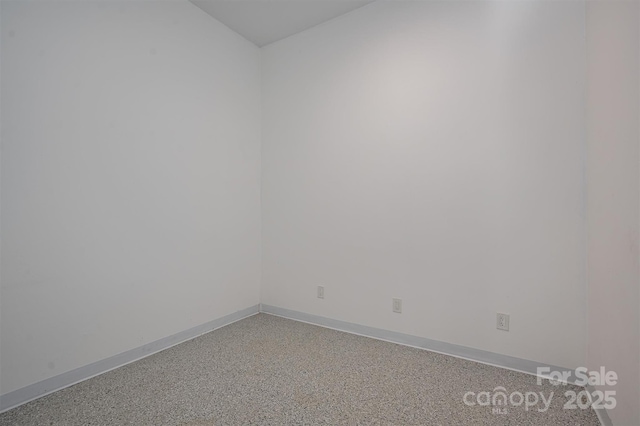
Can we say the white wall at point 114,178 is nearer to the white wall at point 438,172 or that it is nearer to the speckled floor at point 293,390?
the speckled floor at point 293,390

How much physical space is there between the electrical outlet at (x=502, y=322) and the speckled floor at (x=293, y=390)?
27 centimetres

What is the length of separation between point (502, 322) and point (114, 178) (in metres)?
2.86

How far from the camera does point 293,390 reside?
1800 millimetres

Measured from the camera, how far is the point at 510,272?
2049mm

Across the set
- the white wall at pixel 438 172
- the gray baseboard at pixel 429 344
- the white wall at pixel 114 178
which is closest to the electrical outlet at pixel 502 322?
the white wall at pixel 438 172

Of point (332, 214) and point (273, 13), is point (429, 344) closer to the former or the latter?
point (332, 214)

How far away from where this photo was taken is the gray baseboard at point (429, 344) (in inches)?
78.6

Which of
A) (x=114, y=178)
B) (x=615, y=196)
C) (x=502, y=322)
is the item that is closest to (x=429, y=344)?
(x=502, y=322)

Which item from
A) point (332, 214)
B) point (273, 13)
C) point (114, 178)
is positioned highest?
point (273, 13)

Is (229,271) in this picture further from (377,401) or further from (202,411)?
(377,401)

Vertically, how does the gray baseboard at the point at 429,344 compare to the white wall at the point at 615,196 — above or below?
below

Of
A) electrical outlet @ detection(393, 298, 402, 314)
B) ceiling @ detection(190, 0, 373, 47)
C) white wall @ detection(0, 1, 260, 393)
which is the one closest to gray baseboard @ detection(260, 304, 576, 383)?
electrical outlet @ detection(393, 298, 402, 314)

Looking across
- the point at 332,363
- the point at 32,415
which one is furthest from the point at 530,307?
the point at 32,415

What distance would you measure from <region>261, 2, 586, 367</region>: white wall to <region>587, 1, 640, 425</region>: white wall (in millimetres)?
189
